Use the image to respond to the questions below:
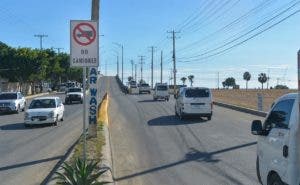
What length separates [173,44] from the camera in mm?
94938

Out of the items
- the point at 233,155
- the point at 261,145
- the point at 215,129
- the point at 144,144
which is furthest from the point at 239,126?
the point at 261,145

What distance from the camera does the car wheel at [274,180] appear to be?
25.6ft

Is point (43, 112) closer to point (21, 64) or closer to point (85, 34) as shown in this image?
point (85, 34)

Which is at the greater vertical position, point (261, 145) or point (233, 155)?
point (261, 145)

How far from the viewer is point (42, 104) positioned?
31188mm

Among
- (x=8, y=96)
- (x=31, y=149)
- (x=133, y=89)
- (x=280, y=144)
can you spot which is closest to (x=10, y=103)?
(x=8, y=96)

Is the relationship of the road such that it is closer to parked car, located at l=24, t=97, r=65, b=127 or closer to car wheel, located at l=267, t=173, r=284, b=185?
parked car, located at l=24, t=97, r=65, b=127

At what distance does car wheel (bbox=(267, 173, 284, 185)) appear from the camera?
781 centimetres

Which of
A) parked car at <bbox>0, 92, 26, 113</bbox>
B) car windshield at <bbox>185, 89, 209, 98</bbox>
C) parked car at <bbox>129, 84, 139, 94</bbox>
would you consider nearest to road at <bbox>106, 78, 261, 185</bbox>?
car windshield at <bbox>185, 89, 209, 98</bbox>

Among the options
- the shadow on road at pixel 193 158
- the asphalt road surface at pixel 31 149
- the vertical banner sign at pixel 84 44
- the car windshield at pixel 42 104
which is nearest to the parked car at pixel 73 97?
the asphalt road surface at pixel 31 149

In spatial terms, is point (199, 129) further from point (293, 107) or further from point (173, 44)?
point (173, 44)

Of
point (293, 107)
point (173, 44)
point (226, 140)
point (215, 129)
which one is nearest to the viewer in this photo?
point (293, 107)

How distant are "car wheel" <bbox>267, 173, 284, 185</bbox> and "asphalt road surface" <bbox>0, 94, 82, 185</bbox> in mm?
6160

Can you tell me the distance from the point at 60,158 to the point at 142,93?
236 feet
